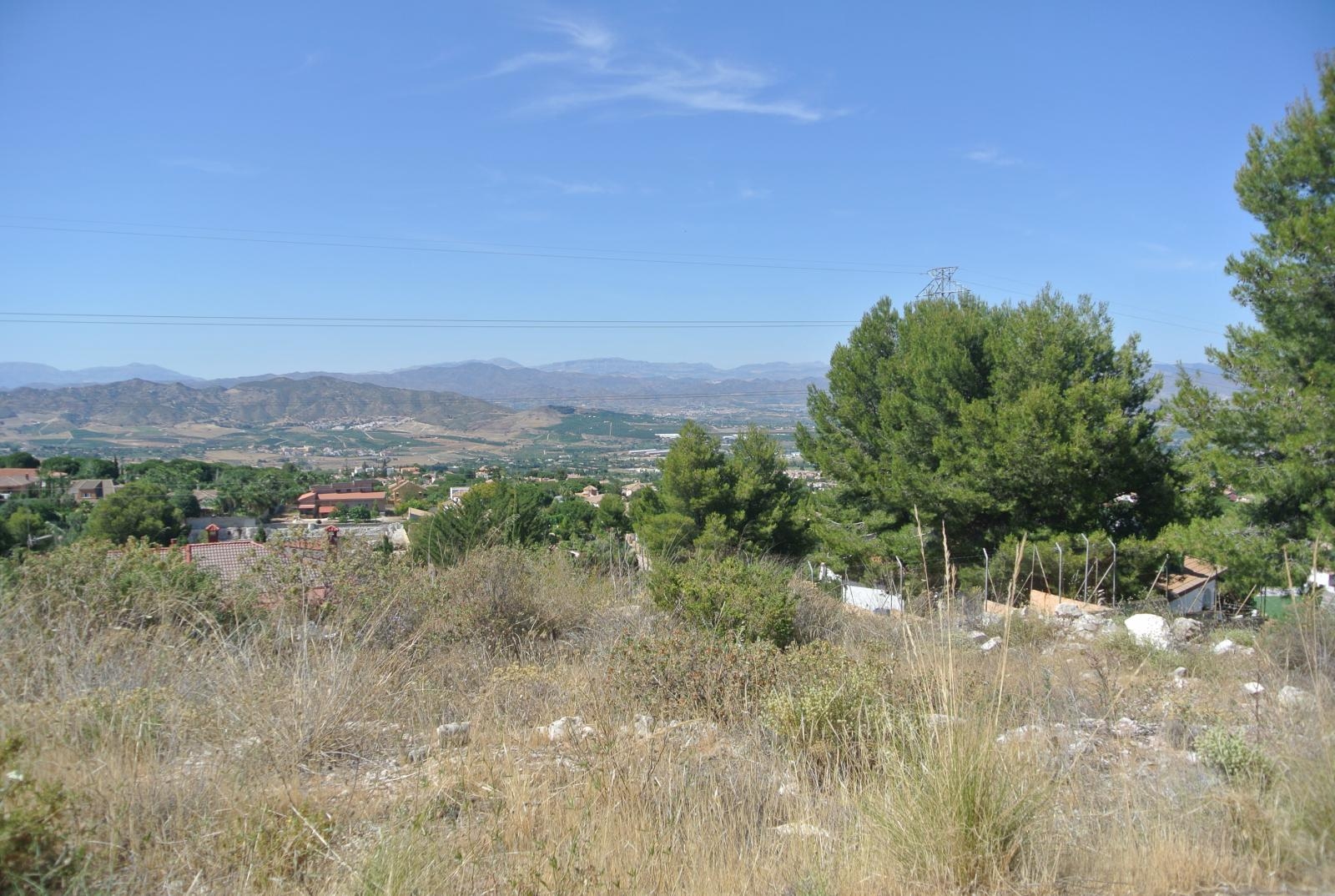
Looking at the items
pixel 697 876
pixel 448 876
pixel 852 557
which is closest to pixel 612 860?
pixel 697 876

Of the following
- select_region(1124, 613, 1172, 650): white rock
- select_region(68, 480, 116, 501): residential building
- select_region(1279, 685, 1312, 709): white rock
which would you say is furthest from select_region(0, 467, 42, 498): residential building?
select_region(1279, 685, 1312, 709): white rock

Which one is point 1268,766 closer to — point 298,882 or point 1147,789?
point 1147,789

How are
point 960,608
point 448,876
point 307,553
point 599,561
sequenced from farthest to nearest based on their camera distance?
point 599,561, point 960,608, point 307,553, point 448,876

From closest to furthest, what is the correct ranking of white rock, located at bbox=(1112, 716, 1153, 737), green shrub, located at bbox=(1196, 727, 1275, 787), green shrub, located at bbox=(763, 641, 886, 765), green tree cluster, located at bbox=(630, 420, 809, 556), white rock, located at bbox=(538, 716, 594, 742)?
1. green shrub, located at bbox=(1196, 727, 1275, 787)
2. green shrub, located at bbox=(763, 641, 886, 765)
3. white rock, located at bbox=(538, 716, 594, 742)
4. white rock, located at bbox=(1112, 716, 1153, 737)
5. green tree cluster, located at bbox=(630, 420, 809, 556)

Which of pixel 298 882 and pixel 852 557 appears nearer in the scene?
pixel 298 882

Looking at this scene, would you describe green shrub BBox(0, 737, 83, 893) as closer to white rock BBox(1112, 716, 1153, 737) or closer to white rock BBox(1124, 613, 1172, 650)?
white rock BBox(1112, 716, 1153, 737)

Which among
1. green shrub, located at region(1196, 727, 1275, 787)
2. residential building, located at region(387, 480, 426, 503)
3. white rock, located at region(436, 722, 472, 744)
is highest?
green shrub, located at region(1196, 727, 1275, 787)

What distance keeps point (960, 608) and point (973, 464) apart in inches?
311

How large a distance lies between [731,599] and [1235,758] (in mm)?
3429

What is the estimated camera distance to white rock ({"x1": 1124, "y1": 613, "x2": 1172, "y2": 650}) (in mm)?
6357

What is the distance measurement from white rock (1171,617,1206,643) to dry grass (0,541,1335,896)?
85.6 inches

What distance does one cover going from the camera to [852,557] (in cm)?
1812

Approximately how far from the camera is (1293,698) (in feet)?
10.6

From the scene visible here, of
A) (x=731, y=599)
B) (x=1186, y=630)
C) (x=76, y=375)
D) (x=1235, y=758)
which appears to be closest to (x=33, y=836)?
(x=1235, y=758)
